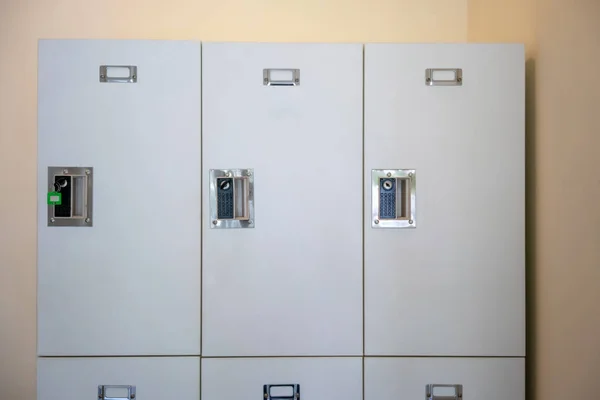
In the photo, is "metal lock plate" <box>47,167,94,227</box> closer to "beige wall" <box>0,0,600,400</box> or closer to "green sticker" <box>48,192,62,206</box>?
"green sticker" <box>48,192,62,206</box>

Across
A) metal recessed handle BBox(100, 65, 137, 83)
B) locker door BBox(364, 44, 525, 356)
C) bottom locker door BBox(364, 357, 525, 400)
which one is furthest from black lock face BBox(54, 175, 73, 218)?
bottom locker door BBox(364, 357, 525, 400)

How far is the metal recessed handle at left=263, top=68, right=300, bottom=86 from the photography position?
2.03m

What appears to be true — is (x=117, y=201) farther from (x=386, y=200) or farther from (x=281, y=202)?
(x=386, y=200)

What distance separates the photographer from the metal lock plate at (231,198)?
6.64 ft

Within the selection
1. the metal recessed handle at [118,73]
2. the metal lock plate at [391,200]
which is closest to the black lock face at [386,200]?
the metal lock plate at [391,200]

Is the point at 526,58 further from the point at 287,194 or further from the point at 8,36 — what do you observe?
the point at 8,36

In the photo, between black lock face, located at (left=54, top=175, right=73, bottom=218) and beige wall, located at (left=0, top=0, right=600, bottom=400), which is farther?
beige wall, located at (left=0, top=0, right=600, bottom=400)

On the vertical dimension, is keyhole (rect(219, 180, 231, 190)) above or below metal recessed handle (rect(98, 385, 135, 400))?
above

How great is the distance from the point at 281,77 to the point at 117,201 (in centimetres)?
79

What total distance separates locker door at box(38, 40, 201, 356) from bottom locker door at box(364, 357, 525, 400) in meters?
0.78

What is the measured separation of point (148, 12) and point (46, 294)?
1.44m

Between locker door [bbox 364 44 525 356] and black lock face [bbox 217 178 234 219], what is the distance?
0.53 m

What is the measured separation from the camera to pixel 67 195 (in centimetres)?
202

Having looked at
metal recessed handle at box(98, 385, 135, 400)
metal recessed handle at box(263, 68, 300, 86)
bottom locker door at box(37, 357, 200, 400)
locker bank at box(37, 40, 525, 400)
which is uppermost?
metal recessed handle at box(263, 68, 300, 86)
